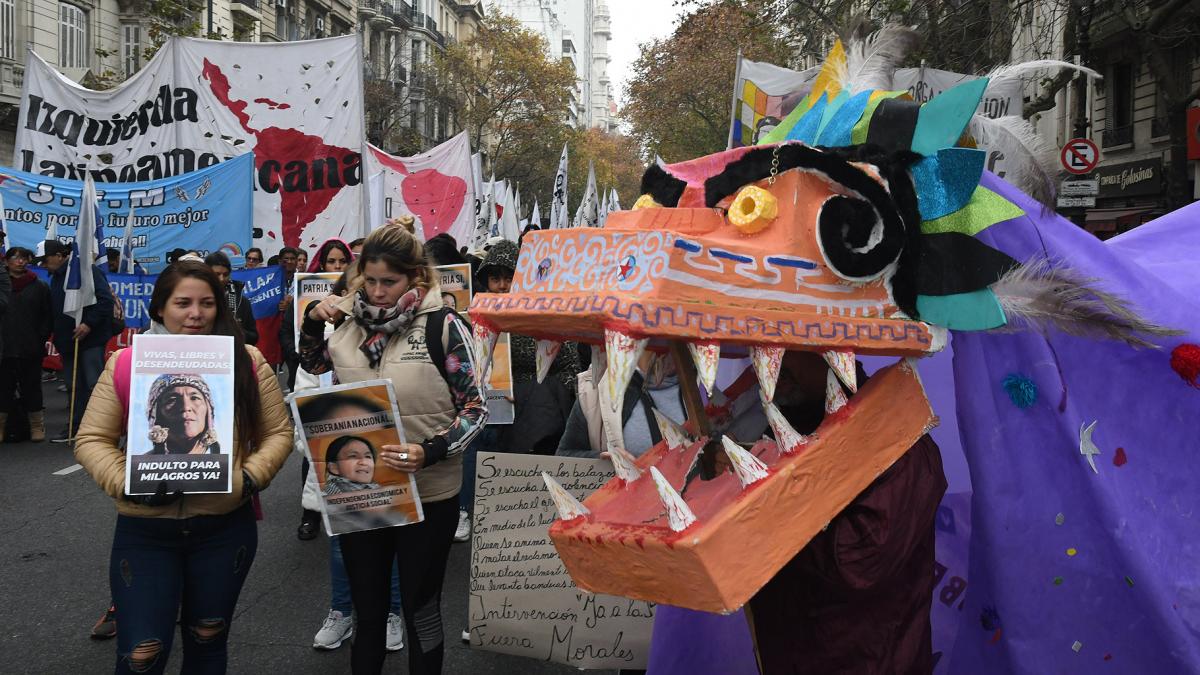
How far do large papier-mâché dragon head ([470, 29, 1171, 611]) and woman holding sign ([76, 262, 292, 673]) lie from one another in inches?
56.0

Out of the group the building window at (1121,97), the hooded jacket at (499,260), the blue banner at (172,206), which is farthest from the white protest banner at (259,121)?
the building window at (1121,97)

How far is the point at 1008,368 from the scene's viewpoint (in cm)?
240

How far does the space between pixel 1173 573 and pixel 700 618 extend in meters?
1.16

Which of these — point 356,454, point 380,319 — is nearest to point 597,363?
point 356,454

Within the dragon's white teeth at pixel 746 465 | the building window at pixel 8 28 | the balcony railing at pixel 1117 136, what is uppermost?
the building window at pixel 8 28

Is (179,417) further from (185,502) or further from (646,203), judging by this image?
→ (646,203)

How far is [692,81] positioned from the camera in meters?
35.2

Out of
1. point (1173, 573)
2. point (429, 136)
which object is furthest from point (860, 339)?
point (429, 136)

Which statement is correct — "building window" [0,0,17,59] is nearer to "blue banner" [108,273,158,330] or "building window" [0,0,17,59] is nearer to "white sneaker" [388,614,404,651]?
"blue banner" [108,273,158,330]

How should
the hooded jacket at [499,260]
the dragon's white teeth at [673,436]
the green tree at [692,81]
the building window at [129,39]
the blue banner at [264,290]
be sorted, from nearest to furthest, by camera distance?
1. the dragon's white teeth at [673,436]
2. the hooded jacket at [499,260]
3. the blue banner at [264,290]
4. the green tree at [692,81]
5. the building window at [129,39]

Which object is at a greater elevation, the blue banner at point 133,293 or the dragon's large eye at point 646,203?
the dragon's large eye at point 646,203

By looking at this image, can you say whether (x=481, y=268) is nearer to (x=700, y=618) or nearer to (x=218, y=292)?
(x=218, y=292)

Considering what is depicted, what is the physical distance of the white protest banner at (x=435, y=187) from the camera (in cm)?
1516

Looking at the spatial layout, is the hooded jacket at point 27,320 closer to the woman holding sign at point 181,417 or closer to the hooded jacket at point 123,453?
the hooded jacket at point 123,453
